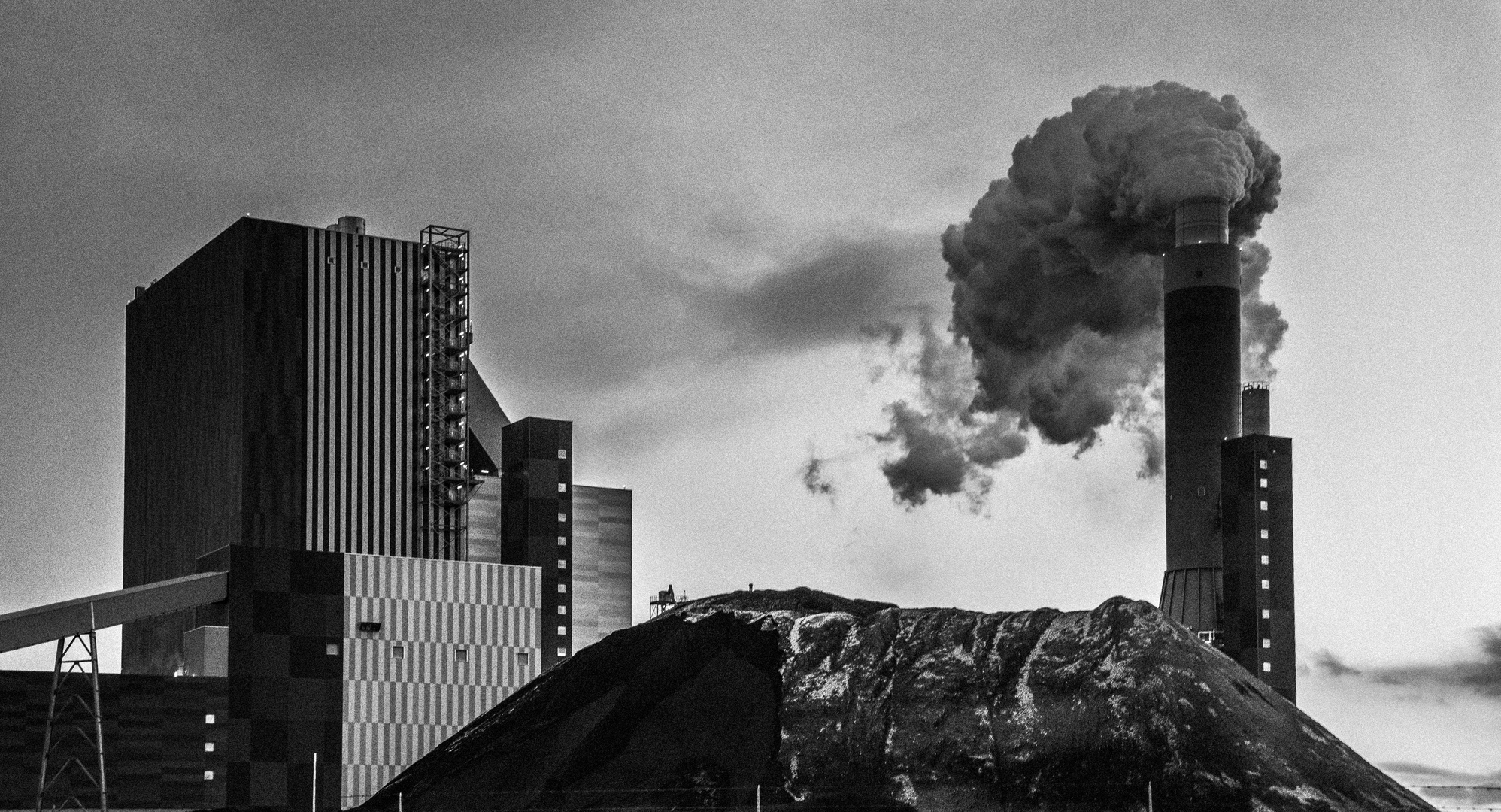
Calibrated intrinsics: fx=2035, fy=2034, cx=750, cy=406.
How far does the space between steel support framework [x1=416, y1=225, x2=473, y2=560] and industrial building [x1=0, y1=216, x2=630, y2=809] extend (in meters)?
0.15

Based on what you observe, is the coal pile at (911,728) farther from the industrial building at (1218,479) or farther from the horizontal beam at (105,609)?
the industrial building at (1218,479)

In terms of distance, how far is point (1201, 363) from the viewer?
4695 inches

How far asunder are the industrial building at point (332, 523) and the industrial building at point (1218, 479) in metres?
38.6

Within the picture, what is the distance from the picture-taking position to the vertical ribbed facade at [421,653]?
9719cm

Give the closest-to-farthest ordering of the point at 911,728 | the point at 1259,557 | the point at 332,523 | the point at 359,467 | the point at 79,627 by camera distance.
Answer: the point at 911,728 → the point at 79,627 → the point at 1259,557 → the point at 332,523 → the point at 359,467

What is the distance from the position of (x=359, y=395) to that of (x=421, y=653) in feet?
96.7

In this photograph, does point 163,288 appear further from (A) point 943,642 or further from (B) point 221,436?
(A) point 943,642

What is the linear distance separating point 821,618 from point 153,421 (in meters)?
75.9

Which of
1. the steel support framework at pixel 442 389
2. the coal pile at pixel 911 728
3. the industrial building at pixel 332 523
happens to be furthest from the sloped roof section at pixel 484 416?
the coal pile at pixel 911 728

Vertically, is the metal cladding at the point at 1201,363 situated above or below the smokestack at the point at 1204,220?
below

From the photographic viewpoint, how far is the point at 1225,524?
387 ft

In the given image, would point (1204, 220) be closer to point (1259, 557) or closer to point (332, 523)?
point (1259, 557)

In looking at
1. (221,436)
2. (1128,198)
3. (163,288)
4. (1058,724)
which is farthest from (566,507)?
(1058,724)

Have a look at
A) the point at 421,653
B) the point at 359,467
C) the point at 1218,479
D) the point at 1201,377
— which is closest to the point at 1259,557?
the point at 1218,479
